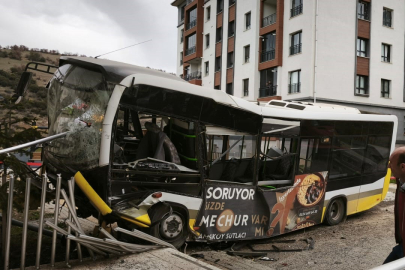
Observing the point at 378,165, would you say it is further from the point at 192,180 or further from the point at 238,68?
the point at 238,68

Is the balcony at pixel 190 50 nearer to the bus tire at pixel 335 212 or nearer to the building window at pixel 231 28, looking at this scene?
the building window at pixel 231 28

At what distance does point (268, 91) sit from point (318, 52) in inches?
227

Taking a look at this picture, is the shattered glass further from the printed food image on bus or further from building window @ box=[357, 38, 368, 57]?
building window @ box=[357, 38, 368, 57]

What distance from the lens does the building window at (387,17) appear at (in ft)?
102

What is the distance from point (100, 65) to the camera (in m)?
5.78

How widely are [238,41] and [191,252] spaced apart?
30.2 meters

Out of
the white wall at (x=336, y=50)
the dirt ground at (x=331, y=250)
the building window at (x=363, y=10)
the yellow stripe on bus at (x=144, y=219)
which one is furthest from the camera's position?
the building window at (x=363, y=10)

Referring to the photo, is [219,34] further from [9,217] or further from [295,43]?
[9,217]

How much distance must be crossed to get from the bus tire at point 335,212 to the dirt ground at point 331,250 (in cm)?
→ 15

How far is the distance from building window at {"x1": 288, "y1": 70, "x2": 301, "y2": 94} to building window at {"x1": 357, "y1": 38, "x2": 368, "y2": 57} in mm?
4955

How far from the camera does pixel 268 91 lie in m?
31.7

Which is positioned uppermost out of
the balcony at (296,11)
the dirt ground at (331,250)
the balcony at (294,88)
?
the balcony at (296,11)

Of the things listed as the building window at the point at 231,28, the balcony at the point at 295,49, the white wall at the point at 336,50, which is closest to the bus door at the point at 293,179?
the white wall at the point at 336,50

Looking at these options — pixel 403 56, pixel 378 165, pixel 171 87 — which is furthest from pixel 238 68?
pixel 171 87
